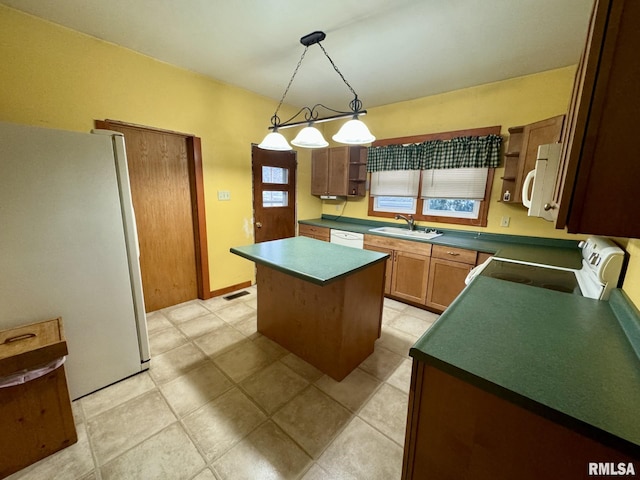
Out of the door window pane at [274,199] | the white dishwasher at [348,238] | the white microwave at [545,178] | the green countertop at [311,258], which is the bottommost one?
the white dishwasher at [348,238]

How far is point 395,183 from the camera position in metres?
3.60

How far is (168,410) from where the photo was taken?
1622 mm

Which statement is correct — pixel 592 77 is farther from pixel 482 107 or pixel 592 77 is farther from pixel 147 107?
pixel 147 107

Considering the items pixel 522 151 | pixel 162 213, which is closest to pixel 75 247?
pixel 162 213

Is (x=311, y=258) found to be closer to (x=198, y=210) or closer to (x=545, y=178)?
(x=545, y=178)

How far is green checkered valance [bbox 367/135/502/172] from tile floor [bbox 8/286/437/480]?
2.15 m

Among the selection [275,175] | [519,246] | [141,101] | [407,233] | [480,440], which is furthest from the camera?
[275,175]

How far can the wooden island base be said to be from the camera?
73.1 inches

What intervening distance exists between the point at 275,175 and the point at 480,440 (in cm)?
356

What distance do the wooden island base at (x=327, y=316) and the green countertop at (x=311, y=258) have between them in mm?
92

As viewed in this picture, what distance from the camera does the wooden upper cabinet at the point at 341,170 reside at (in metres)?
3.77

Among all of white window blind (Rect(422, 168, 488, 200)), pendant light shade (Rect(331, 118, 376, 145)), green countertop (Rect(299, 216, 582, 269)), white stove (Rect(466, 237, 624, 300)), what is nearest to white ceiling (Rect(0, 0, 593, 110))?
pendant light shade (Rect(331, 118, 376, 145))

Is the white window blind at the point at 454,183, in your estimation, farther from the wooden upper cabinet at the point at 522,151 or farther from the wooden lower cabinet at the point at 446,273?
the wooden lower cabinet at the point at 446,273

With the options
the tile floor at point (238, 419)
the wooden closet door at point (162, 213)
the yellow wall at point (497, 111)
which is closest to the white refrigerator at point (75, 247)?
the tile floor at point (238, 419)
